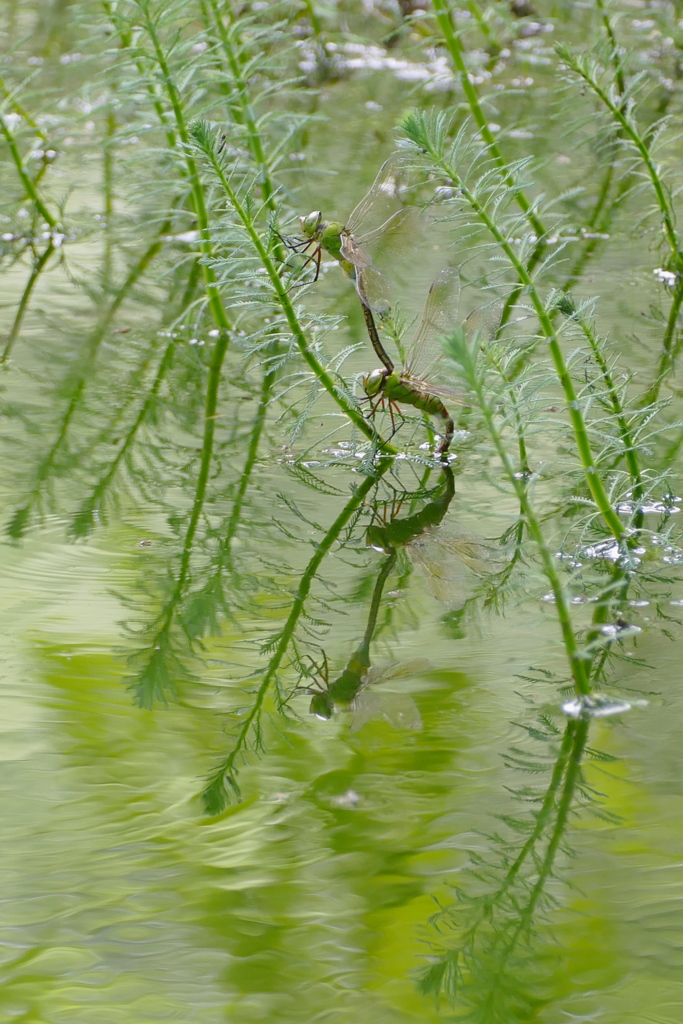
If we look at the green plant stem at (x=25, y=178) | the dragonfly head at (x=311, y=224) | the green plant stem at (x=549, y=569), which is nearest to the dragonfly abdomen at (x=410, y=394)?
the dragonfly head at (x=311, y=224)

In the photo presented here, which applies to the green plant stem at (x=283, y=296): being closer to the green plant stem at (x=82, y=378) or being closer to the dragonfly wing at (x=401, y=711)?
the green plant stem at (x=82, y=378)

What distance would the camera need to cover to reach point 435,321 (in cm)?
151

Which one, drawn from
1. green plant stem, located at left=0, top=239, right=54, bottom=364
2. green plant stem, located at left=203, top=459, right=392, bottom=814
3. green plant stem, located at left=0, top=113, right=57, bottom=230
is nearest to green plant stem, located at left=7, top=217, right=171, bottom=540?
green plant stem, located at left=0, top=239, right=54, bottom=364

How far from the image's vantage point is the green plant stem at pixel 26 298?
6.98ft

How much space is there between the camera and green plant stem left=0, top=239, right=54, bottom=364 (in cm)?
213

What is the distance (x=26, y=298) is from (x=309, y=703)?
157cm

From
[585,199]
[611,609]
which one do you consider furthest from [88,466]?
[585,199]

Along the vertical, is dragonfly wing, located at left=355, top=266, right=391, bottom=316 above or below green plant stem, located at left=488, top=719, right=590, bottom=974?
above

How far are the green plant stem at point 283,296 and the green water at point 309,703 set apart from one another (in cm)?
3

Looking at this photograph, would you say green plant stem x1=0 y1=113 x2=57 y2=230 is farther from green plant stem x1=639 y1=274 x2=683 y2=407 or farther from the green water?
green plant stem x1=639 y1=274 x2=683 y2=407

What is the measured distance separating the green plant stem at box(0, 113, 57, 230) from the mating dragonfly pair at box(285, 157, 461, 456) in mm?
1169

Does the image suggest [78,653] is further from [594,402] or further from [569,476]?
[594,402]

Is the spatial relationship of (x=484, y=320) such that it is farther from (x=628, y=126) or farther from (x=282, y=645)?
(x=628, y=126)

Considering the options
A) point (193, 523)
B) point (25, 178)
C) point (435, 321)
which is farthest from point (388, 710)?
point (25, 178)
